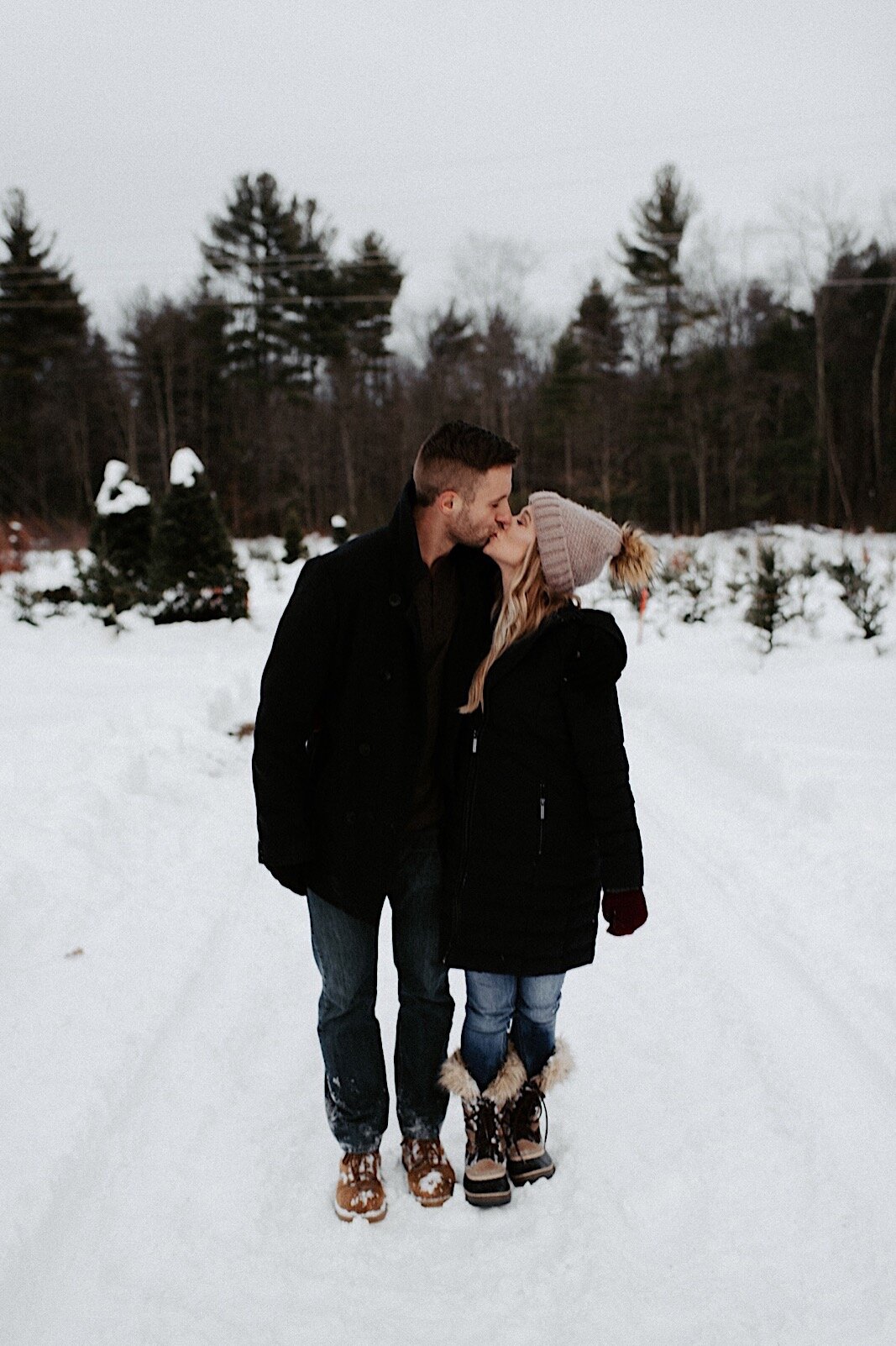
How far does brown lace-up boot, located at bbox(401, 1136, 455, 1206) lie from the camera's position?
8.66ft

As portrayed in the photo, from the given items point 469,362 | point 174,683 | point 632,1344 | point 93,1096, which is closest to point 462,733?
point 632,1344

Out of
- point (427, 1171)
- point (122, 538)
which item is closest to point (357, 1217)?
point (427, 1171)

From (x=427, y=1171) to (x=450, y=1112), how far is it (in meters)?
0.40

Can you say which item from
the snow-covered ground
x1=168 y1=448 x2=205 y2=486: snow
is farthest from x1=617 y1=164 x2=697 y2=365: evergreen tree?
the snow-covered ground

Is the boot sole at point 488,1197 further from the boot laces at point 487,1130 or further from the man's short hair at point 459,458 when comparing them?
the man's short hair at point 459,458

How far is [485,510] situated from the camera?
2.38 meters

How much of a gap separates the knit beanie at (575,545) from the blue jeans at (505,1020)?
3.68ft

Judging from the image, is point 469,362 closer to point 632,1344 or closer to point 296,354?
point 296,354

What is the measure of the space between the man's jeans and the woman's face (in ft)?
2.59

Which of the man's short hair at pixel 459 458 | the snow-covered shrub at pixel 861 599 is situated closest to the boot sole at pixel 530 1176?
the man's short hair at pixel 459 458

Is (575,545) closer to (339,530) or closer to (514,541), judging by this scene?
(514,541)

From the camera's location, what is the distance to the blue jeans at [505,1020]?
2627mm

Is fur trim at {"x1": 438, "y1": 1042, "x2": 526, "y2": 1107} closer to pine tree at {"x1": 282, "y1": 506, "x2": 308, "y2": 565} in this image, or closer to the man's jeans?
the man's jeans

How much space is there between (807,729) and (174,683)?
6.27 meters
